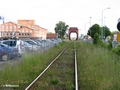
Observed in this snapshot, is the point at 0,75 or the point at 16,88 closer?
the point at 16,88

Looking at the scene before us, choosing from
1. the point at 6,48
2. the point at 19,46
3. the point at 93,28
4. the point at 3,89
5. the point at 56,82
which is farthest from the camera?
the point at 93,28

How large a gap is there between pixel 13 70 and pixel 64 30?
505ft

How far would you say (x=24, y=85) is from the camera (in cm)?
947

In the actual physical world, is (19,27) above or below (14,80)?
above

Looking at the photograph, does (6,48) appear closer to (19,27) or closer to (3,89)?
(3,89)

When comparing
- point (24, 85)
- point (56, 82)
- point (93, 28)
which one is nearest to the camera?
point (24, 85)

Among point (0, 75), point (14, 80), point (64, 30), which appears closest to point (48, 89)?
point (14, 80)

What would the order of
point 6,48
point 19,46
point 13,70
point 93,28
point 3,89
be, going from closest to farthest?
point 3,89 < point 13,70 < point 6,48 < point 19,46 < point 93,28

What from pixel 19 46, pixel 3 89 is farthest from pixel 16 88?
pixel 19 46

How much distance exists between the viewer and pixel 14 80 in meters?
10.4

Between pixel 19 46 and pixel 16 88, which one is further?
pixel 19 46

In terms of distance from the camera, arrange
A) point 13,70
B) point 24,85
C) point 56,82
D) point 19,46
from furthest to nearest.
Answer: point 19,46 < point 13,70 < point 56,82 < point 24,85

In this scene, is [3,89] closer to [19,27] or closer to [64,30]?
[19,27]

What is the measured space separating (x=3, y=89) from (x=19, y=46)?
1300 centimetres
